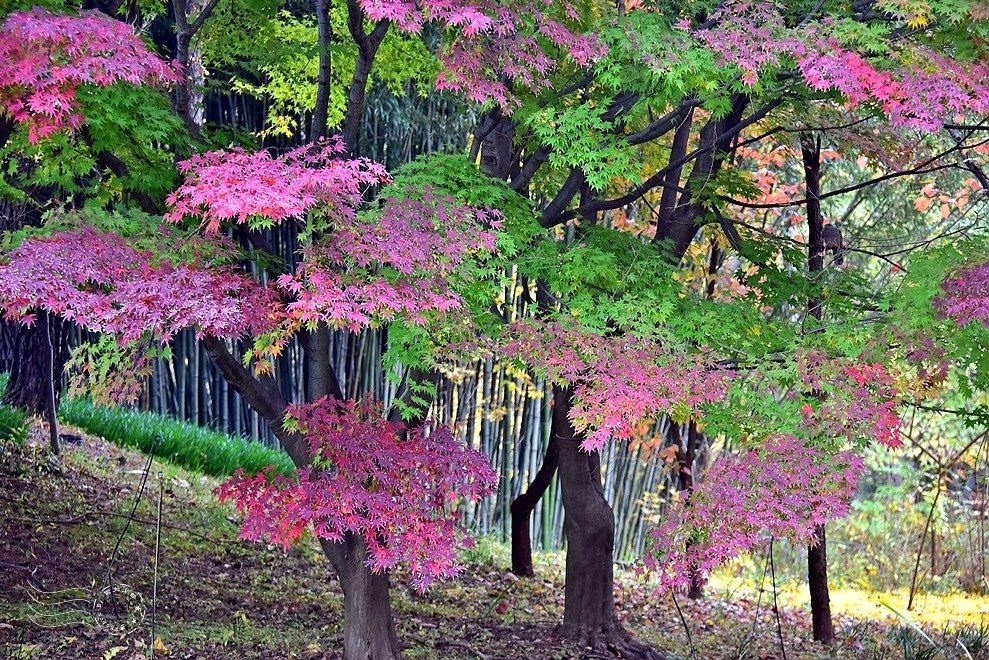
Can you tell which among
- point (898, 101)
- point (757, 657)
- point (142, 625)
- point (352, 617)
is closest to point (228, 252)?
point (352, 617)

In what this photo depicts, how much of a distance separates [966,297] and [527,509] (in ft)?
11.0

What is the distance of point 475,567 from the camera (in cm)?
676

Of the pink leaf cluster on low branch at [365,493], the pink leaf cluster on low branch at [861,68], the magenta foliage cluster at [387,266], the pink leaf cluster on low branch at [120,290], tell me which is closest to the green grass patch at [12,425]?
the pink leaf cluster on low branch at [365,493]

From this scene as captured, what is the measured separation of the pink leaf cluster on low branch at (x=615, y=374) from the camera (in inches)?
141

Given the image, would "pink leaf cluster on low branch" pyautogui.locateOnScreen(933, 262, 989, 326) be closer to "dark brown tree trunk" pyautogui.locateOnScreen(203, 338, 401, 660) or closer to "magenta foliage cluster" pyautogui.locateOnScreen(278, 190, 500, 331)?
"magenta foliage cluster" pyautogui.locateOnScreen(278, 190, 500, 331)

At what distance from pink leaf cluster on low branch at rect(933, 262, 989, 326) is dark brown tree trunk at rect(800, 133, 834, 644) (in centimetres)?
182

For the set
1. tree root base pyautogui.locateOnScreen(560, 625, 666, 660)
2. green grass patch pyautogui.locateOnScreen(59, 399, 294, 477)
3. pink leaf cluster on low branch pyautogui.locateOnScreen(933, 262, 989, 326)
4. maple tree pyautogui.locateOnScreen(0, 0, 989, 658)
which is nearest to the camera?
maple tree pyautogui.locateOnScreen(0, 0, 989, 658)

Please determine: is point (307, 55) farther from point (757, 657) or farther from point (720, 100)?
point (757, 657)

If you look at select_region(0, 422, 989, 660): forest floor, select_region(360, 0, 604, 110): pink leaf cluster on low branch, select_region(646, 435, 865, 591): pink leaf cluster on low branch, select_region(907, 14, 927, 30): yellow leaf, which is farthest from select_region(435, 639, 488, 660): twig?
select_region(907, 14, 927, 30): yellow leaf

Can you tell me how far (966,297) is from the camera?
11.3 feet

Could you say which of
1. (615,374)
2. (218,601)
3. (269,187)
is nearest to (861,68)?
(615,374)

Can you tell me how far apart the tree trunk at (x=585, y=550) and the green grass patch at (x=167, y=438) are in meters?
2.85

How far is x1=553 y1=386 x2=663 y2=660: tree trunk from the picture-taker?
16.8ft

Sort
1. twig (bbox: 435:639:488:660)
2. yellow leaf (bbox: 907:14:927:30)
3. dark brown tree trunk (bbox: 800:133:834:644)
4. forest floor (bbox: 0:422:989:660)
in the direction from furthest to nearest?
dark brown tree trunk (bbox: 800:133:834:644) < twig (bbox: 435:639:488:660) < forest floor (bbox: 0:422:989:660) < yellow leaf (bbox: 907:14:927:30)
